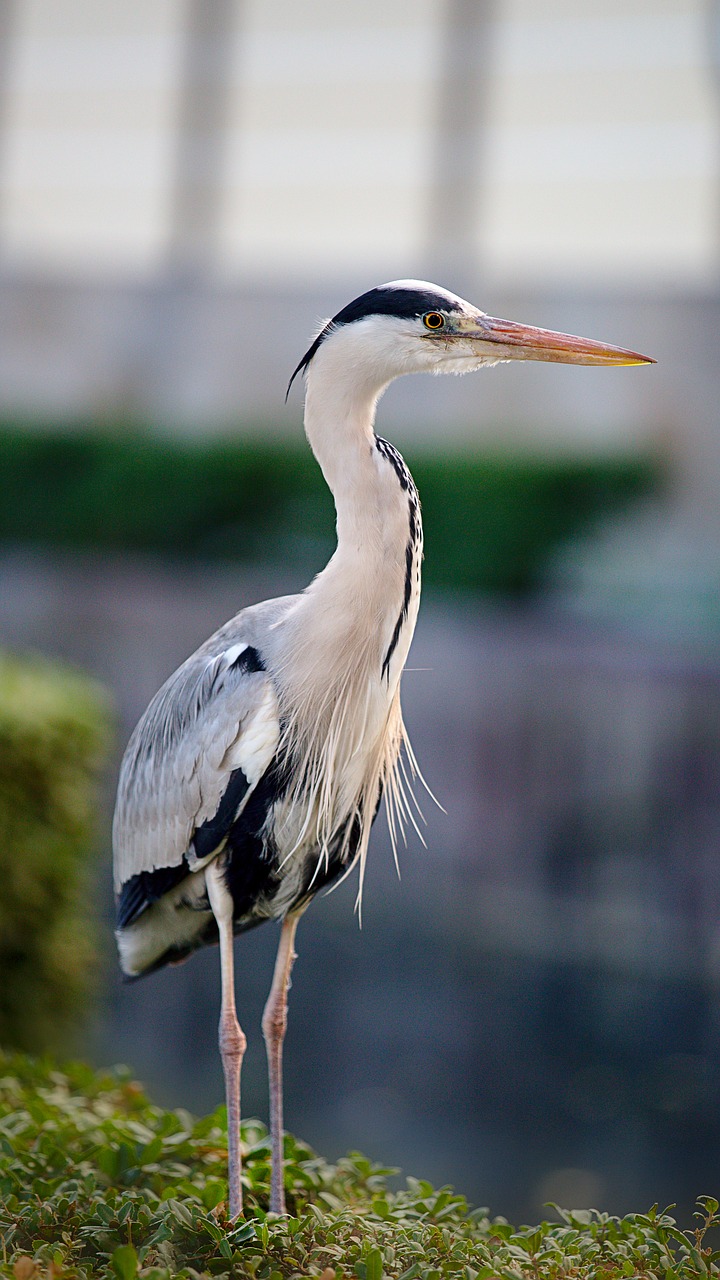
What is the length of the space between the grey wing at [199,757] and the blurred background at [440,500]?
67.5 inches

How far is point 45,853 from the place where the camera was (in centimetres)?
447

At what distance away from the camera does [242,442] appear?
937cm

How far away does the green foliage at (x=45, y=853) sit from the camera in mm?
4367

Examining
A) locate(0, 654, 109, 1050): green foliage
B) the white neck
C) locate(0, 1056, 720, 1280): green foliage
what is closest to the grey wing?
the white neck

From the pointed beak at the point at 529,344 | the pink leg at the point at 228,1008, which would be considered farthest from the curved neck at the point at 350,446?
the pink leg at the point at 228,1008

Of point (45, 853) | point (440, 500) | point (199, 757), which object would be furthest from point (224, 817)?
point (440, 500)

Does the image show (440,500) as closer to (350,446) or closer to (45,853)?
(45,853)

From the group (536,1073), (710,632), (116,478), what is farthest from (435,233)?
(536,1073)

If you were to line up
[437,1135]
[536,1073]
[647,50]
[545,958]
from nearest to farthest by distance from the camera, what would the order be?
[437,1135]
[536,1073]
[545,958]
[647,50]

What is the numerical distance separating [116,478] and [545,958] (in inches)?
193

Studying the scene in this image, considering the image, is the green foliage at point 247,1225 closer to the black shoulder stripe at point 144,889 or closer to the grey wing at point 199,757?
the black shoulder stripe at point 144,889

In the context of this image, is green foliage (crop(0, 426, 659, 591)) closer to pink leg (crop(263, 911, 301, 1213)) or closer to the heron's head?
pink leg (crop(263, 911, 301, 1213))

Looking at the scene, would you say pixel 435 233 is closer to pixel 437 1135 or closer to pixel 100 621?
pixel 100 621

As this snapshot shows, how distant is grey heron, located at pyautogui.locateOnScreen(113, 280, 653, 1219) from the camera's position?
98.0 inches
